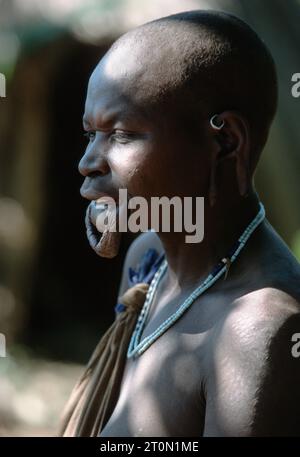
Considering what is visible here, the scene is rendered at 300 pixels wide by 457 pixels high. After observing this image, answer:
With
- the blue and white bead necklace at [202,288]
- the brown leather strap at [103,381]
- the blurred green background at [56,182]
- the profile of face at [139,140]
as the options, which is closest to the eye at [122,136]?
the profile of face at [139,140]

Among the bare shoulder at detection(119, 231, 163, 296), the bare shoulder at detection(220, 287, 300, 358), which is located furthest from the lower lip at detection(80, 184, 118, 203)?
the bare shoulder at detection(119, 231, 163, 296)

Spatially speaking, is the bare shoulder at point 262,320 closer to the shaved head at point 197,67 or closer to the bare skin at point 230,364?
the bare skin at point 230,364

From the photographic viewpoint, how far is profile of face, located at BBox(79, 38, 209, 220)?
166cm

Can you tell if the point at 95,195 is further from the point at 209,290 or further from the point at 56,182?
the point at 56,182

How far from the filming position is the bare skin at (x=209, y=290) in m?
1.51

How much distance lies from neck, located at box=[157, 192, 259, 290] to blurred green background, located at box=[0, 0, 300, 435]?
6.55 feet

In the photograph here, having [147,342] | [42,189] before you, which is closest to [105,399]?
[147,342]

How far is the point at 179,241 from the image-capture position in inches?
71.7

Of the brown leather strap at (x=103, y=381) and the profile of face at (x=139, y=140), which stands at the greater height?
the profile of face at (x=139, y=140)

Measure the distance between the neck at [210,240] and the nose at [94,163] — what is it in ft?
0.68

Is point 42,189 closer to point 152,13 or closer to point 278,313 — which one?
point 152,13

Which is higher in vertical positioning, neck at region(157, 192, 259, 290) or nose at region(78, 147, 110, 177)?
nose at region(78, 147, 110, 177)

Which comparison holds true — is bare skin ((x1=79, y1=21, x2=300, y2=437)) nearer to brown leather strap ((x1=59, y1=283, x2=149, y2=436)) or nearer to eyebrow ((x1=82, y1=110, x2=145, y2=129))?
eyebrow ((x1=82, y1=110, x2=145, y2=129))
